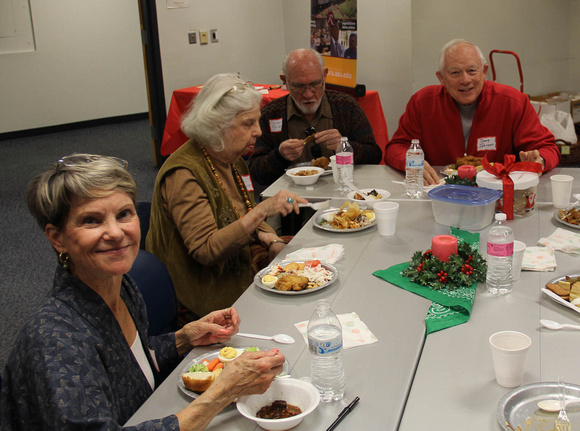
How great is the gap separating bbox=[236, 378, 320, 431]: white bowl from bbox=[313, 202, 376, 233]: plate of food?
3.74 ft

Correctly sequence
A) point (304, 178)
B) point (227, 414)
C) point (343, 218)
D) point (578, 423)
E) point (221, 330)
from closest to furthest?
point (578, 423)
point (227, 414)
point (221, 330)
point (343, 218)
point (304, 178)

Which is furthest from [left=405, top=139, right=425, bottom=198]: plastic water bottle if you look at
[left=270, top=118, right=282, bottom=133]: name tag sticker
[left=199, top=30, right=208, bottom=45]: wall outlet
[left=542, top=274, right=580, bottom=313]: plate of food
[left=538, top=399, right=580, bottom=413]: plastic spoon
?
[left=199, top=30, right=208, bottom=45]: wall outlet

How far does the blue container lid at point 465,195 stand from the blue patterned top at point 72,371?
139 centimetres

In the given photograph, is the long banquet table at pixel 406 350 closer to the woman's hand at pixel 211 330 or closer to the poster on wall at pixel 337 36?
the woman's hand at pixel 211 330

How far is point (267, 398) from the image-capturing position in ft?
4.63

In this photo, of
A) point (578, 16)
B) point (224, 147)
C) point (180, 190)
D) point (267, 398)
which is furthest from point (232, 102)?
point (578, 16)

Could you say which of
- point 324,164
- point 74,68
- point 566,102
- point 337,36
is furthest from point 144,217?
point 74,68

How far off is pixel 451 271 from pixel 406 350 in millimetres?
435

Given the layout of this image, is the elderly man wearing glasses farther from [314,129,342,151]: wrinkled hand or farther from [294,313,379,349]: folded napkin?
[294,313,379,349]: folded napkin

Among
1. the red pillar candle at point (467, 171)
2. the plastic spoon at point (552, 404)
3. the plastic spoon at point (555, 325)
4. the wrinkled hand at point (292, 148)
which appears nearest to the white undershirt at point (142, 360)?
the plastic spoon at point (552, 404)

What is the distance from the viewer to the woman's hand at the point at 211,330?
168cm

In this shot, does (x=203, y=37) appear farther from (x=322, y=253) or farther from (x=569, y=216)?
(x=569, y=216)

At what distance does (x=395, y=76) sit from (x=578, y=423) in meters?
4.91

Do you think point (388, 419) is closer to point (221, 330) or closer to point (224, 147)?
point (221, 330)
